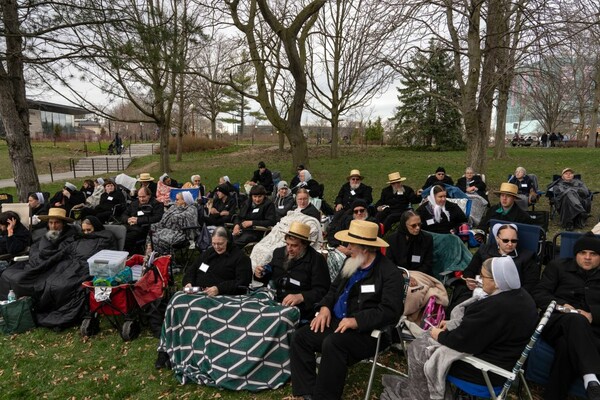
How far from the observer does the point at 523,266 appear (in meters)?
4.01

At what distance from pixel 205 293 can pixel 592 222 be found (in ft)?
27.3

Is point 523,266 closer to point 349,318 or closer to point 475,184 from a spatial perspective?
point 349,318

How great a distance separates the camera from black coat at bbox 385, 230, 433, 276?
4.55 meters

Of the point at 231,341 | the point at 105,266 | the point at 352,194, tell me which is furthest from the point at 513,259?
the point at 105,266

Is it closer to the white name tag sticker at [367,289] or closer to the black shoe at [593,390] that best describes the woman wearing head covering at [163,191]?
the white name tag sticker at [367,289]

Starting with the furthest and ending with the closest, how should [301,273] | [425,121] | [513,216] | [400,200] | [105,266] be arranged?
[425,121] < [400,200] < [513,216] < [105,266] < [301,273]

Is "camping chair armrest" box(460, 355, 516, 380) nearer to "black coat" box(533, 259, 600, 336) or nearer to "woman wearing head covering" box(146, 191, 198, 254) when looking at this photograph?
"black coat" box(533, 259, 600, 336)

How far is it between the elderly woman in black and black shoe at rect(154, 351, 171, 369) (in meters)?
2.61

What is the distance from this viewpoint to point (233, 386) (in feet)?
11.1

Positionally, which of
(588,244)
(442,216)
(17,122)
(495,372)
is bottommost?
(495,372)

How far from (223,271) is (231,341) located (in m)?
0.91

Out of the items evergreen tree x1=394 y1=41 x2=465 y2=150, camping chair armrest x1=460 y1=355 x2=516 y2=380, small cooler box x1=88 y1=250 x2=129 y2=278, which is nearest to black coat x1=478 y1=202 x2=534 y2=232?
camping chair armrest x1=460 y1=355 x2=516 y2=380

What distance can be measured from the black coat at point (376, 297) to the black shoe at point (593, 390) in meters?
1.30

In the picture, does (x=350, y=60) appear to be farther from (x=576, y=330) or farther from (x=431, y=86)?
(x=576, y=330)
